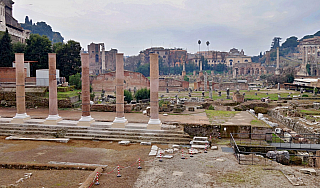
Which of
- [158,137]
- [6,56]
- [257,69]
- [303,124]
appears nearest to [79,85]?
[6,56]

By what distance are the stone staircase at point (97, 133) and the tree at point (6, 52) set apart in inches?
627

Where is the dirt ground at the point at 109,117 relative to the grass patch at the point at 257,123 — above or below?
above

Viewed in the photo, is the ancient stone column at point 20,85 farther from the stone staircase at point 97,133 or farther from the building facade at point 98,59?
the building facade at point 98,59

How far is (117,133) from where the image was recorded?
45.0 ft

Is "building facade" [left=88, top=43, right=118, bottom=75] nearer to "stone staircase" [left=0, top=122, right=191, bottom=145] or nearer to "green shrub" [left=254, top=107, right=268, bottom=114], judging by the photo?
"green shrub" [left=254, top=107, right=268, bottom=114]

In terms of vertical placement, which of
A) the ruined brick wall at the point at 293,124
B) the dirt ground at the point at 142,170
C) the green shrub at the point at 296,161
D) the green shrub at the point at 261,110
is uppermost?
the green shrub at the point at 261,110

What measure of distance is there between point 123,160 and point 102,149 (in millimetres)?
1849

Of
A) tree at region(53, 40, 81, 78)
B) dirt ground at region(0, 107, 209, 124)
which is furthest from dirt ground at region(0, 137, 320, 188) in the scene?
tree at region(53, 40, 81, 78)

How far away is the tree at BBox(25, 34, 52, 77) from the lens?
92.8 ft

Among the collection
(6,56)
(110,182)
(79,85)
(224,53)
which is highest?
(224,53)

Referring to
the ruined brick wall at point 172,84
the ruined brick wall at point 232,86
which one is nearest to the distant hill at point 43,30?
the ruined brick wall at point 172,84

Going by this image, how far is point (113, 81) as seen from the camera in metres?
45.6

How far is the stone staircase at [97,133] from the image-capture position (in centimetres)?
1307

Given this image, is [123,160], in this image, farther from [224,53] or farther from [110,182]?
[224,53]
